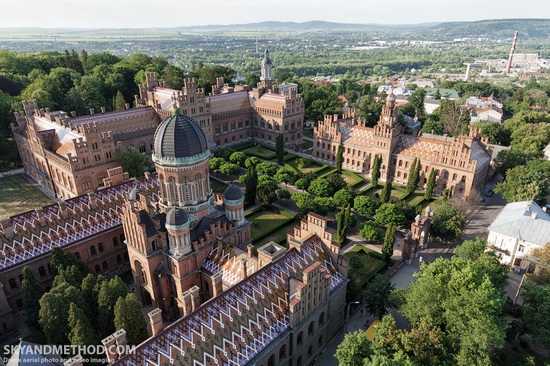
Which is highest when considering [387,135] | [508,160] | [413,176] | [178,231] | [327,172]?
[178,231]

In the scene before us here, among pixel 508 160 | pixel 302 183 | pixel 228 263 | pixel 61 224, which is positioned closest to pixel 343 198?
pixel 302 183

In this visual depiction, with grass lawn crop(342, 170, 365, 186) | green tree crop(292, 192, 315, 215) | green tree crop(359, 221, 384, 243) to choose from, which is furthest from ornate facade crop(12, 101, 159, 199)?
grass lawn crop(342, 170, 365, 186)

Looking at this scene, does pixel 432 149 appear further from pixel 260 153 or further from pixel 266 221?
pixel 260 153

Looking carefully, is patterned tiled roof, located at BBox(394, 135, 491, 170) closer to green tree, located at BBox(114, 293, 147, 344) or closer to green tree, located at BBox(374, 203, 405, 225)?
green tree, located at BBox(374, 203, 405, 225)

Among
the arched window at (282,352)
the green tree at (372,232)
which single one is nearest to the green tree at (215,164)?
the green tree at (372,232)

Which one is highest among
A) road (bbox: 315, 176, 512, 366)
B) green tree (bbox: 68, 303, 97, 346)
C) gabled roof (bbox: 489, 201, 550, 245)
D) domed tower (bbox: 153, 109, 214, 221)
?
domed tower (bbox: 153, 109, 214, 221)

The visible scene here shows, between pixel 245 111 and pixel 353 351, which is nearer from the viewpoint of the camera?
pixel 353 351

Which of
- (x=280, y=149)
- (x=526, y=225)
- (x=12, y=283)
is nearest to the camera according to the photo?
(x=12, y=283)

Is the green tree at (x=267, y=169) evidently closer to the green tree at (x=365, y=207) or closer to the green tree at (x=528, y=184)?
the green tree at (x=365, y=207)
